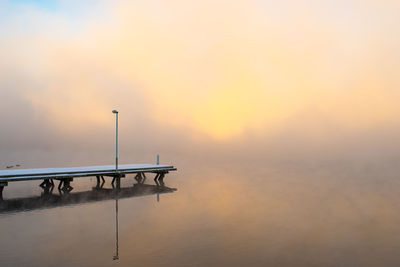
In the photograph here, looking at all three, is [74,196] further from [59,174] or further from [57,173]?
[57,173]

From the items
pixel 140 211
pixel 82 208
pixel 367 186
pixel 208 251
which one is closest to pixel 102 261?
pixel 208 251

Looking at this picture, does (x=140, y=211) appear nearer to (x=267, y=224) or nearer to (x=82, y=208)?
(x=82, y=208)

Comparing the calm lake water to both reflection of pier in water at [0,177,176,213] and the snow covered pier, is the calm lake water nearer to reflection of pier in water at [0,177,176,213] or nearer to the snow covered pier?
reflection of pier in water at [0,177,176,213]

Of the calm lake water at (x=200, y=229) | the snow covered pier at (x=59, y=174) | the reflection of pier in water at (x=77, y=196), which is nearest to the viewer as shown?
the calm lake water at (x=200, y=229)

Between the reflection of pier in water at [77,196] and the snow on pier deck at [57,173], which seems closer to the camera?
the reflection of pier in water at [77,196]

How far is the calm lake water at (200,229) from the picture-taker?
42.4 feet

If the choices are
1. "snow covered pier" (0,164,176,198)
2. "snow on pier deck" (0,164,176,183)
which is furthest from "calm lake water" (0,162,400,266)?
"snow on pier deck" (0,164,176,183)

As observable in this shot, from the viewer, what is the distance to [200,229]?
17.0 metres

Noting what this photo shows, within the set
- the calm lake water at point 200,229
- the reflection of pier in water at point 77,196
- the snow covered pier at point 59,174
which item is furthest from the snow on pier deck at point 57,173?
the calm lake water at point 200,229

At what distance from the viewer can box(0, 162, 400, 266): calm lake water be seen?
12.9 meters

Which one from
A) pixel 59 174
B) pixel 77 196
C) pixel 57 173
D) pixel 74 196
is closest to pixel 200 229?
pixel 77 196

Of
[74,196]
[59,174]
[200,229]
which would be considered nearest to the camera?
[200,229]

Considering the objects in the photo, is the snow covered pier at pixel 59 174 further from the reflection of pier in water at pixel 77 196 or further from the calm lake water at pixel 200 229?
the calm lake water at pixel 200 229

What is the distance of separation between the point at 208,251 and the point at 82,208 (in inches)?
436
